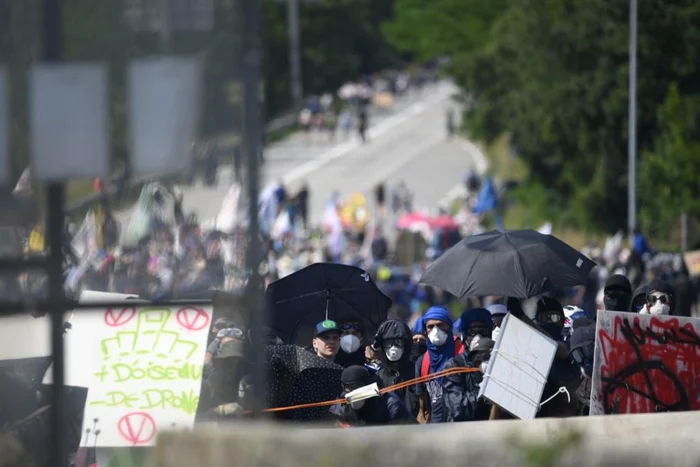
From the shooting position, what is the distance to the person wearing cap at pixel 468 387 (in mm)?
8008

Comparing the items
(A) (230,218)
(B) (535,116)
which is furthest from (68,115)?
(B) (535,116)

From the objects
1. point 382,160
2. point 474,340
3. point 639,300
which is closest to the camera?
point 474,340

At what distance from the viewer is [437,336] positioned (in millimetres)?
9023

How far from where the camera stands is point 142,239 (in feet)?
17.3

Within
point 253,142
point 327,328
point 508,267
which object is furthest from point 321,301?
point 253,142

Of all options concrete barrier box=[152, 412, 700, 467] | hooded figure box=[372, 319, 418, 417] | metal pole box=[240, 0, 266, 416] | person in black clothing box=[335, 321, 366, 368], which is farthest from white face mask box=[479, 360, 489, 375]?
concrete barrier box=[152, 412, 700, 467]

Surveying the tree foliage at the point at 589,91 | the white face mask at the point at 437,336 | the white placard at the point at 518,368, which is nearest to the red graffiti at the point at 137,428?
the white placard at the point at 518,368

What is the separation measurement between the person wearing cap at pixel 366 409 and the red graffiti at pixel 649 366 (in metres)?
1.07

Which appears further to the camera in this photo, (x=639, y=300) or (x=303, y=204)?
(x=303, y=204)

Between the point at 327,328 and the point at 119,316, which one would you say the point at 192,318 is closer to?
the point at 119,316

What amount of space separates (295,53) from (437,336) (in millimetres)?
71201

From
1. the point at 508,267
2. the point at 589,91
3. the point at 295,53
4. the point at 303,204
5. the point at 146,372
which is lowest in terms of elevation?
the point at 295,53

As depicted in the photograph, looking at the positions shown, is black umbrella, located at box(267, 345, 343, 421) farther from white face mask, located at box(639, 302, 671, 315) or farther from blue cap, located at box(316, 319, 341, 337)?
white face mask, located at box(639, 302, 671, 315)

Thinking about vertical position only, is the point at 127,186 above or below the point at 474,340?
above
